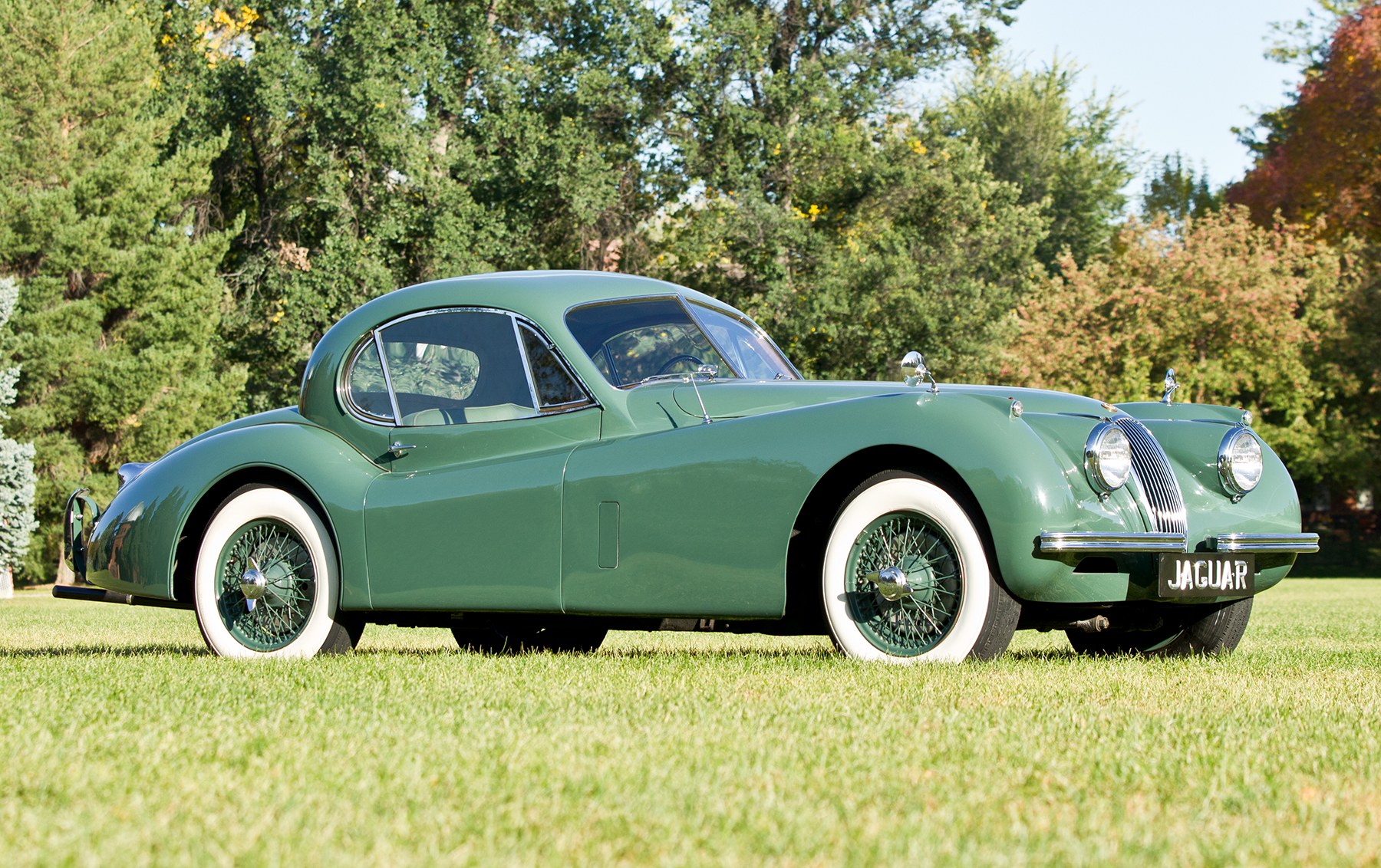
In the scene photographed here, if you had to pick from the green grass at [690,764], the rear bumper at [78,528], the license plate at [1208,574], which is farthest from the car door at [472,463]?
the license plate at [1208,574]

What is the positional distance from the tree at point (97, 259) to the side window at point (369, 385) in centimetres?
2289

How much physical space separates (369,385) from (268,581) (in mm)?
1044

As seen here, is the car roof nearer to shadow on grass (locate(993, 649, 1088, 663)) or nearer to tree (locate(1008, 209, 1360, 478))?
shadow on grass (locate(993, 649, 1088, 663))

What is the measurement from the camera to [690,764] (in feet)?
11.3

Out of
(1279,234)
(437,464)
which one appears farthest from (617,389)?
(1279,234)

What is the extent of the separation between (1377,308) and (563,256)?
727 inches

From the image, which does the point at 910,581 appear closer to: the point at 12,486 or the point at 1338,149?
the point at 12,486

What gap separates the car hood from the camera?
20.5 feet

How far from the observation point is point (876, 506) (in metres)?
5.73

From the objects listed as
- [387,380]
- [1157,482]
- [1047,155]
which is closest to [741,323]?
[387,380]

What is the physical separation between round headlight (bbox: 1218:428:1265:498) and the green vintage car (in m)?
0.01

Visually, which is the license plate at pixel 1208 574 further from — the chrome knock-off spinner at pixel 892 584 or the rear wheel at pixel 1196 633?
the chrome knock-off spinner at pixel 892 584

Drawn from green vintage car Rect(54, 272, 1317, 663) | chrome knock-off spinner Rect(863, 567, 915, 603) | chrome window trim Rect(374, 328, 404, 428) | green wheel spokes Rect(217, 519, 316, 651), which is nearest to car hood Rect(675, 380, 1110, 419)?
green vintage car Rect(54, 272, 1317, 663)

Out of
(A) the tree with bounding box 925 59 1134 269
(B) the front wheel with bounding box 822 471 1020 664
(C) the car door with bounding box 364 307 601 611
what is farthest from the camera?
(A) the tree with bounding box 925 59 1134 269
